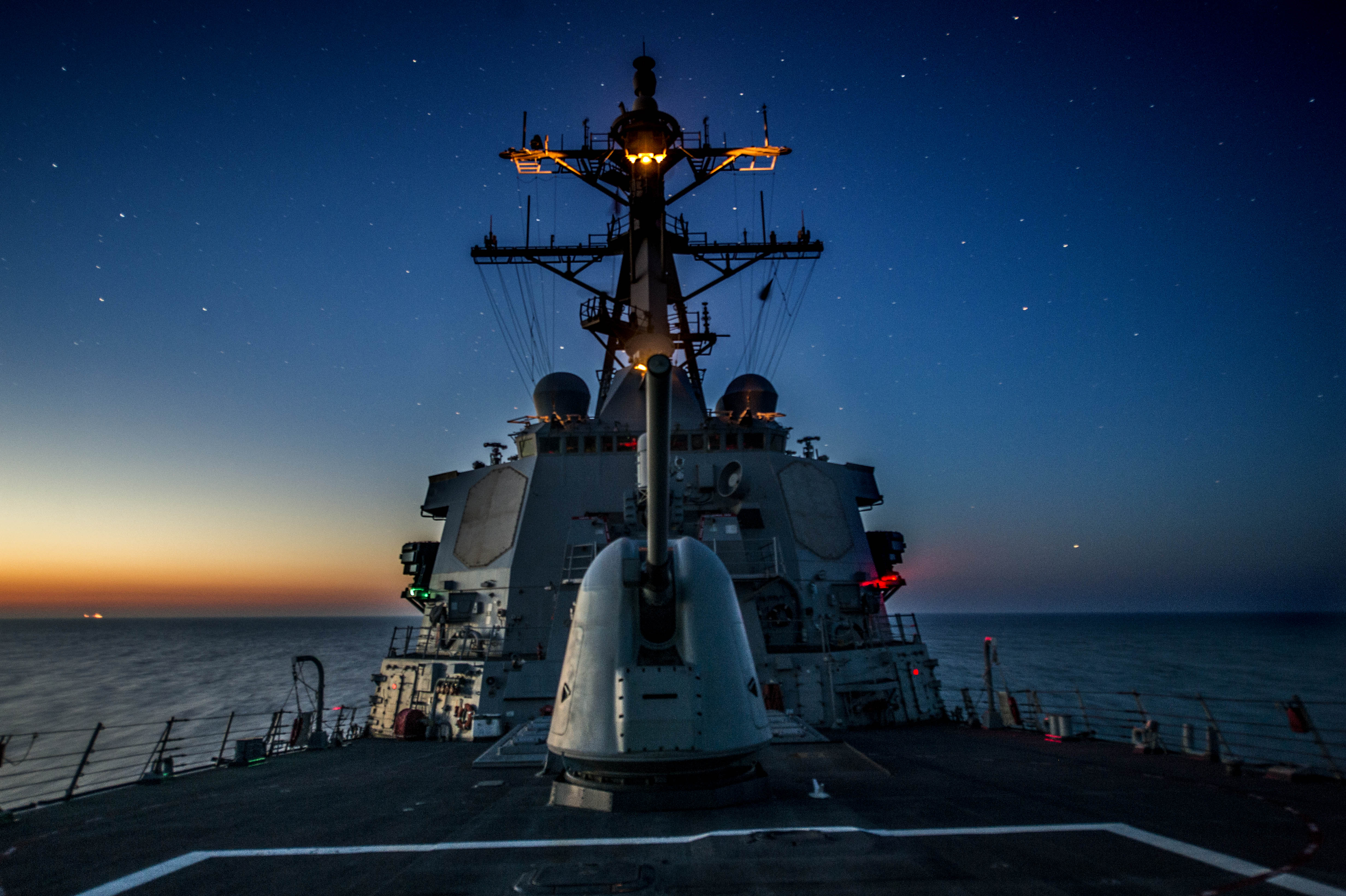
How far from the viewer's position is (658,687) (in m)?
5.41

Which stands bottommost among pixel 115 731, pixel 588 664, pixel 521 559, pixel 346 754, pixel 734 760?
pixel 115 731

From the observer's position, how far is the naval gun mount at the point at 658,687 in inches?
208

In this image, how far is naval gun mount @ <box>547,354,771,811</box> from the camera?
5.29 m

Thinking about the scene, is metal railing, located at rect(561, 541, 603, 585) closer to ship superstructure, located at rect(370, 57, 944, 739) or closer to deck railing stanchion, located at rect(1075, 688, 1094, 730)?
ship superstructure, located at rect(370, 57, 944, 739)

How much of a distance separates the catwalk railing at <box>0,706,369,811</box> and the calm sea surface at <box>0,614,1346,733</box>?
3.91m

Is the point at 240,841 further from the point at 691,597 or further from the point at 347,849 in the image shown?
the point at 691,597

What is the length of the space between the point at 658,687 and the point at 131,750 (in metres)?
33.6

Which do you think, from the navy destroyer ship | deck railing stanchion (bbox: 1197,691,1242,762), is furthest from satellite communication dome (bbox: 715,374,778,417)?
deck railing stanchion (bbox: 1197,691,1242,762)

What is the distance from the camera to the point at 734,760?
551 centimetres

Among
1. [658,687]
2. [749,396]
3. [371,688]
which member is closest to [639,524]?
[658,687]

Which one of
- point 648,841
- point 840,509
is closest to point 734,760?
point 648,841

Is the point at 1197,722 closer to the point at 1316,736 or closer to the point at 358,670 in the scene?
the point at 1316,736

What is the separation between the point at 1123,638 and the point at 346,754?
11465 centimetres

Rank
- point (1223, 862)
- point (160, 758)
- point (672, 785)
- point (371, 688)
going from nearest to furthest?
1. point (1223, 862)
2. point (672, 785)
3. point (160, 758)
4. point (371, 688)
